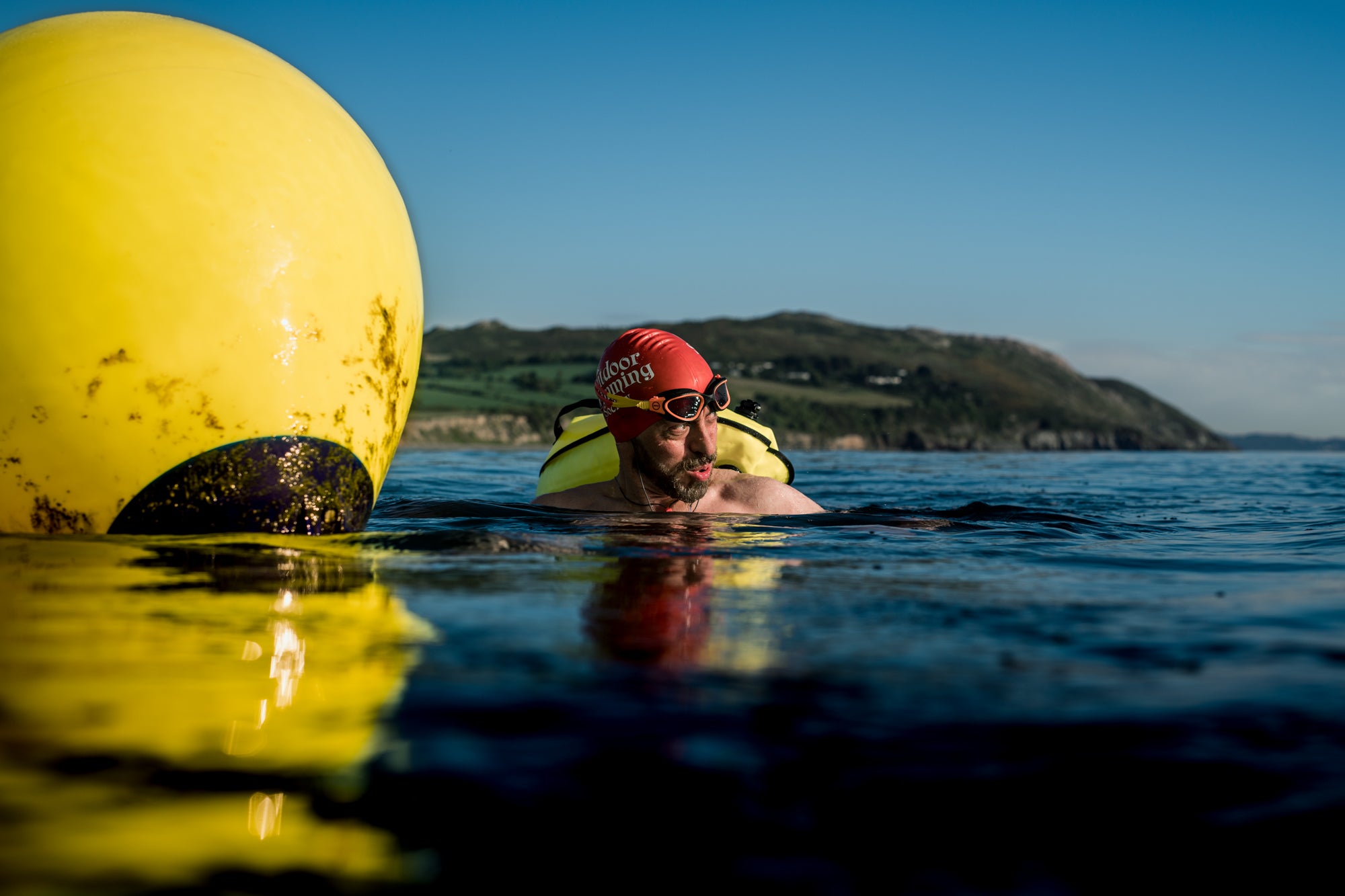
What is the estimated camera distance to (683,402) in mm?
6973

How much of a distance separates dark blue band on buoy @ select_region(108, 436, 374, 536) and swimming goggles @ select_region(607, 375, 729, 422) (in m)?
2.65

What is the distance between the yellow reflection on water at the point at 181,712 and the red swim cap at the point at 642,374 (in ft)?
11.5

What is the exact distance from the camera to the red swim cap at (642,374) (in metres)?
7.04

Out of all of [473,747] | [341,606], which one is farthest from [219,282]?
[473,747]

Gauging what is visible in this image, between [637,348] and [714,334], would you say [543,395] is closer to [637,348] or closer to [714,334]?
[637,348]

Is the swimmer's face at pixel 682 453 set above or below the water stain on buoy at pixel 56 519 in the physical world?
above

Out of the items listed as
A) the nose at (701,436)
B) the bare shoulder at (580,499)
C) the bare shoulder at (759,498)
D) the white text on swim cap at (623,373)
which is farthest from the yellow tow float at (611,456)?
the nose at (701,436)

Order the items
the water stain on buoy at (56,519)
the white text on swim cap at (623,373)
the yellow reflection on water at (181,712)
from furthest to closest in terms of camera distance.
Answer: the white text on swim cap at (623,373)
the water stain on buoy at (56,519)
the yellow reflection on water at (181,712)

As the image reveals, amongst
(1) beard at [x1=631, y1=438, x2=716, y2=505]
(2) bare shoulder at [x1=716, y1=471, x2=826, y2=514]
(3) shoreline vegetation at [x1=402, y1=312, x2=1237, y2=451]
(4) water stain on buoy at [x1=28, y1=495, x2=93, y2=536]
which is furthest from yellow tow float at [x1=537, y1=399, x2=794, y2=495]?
(3) shoreline vegetation at [x1=402, y1=312, x2=1237, y2=451]

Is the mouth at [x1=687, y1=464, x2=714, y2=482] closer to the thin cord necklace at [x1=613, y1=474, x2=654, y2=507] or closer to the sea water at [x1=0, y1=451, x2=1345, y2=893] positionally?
the thin cord necklace at [x1=613, y1=474, x2=654, y2=507]

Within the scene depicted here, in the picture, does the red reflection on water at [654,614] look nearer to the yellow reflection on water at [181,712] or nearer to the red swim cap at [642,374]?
the yellow reflection on water at [181,712]

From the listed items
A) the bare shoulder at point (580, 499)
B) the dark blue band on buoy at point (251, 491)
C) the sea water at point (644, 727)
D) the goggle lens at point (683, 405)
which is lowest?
the sea water at point (644, 727)

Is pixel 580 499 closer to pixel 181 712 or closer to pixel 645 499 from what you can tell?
pixel 645 499

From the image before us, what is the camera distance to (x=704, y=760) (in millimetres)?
1906
